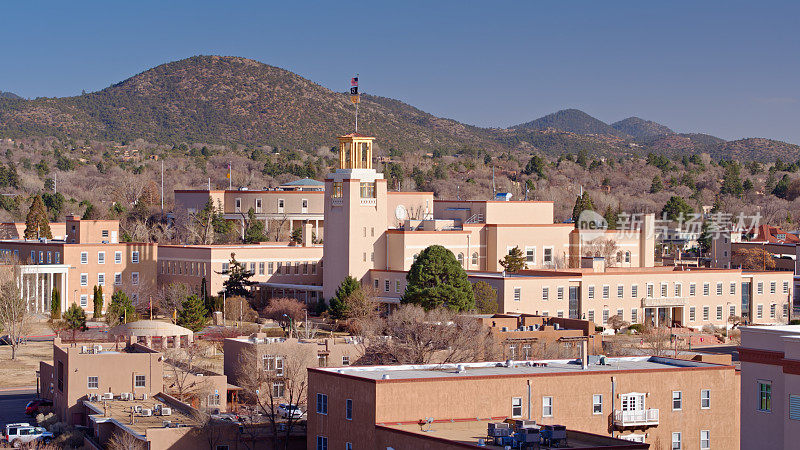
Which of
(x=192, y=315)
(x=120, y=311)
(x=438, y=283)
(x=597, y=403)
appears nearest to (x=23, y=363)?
(x=120, y=311)

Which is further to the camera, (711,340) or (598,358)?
(711,340)

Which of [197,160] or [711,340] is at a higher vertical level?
[197,160]

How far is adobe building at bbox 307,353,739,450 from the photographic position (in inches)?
1602

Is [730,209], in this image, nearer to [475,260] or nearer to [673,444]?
[475,260]

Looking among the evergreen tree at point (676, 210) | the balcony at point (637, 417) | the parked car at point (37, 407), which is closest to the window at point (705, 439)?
the balcony at point (637, 417)

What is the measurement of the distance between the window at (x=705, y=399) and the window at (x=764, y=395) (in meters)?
8.76

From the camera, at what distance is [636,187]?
654 feet

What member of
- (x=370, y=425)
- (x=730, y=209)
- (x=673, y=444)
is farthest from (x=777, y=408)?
(x=730, y=209)

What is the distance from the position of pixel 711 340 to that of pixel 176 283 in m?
37.1

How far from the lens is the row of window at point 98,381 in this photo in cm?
5841

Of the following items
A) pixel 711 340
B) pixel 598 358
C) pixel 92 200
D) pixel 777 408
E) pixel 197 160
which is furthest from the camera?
pixel 197 160

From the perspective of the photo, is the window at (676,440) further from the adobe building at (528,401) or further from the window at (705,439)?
the window at (705,439)

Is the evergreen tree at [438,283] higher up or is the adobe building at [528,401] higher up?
the evergreen tree at [438,283]

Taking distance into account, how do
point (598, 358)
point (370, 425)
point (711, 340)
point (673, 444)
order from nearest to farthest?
1. point (370, 425)
2. point (673, 444)
3. point (598, 358)
4. point (711, 340)
